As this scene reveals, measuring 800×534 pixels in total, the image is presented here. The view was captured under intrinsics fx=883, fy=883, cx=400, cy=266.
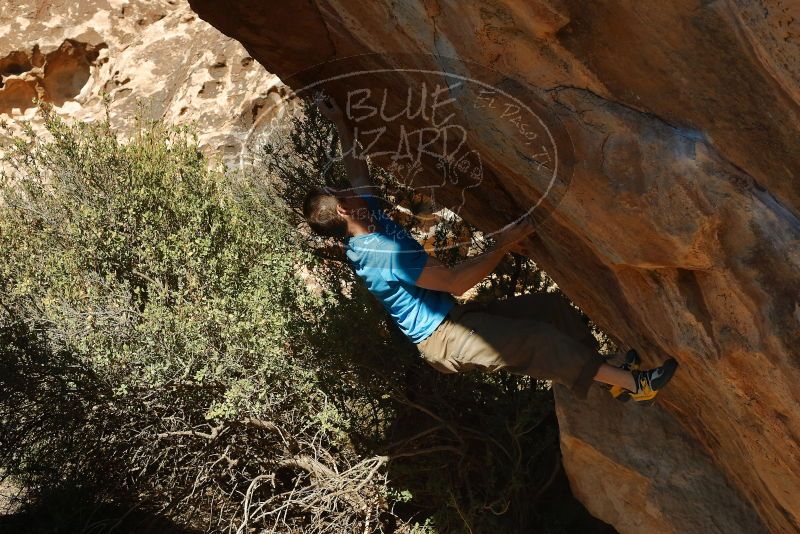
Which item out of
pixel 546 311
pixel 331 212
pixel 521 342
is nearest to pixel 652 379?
pixel 521 342

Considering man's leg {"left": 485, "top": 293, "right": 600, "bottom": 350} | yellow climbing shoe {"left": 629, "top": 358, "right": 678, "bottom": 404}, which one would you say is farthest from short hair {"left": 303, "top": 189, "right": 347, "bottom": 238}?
Answer: yellow climbing shoe {"left": 629, "top": 358, "right": 678, "bottom": 404}

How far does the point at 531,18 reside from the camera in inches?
116

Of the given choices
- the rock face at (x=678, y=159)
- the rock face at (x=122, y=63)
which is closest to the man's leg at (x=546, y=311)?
the rock face at (x=678, y=159)

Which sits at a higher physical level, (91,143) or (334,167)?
(334,167)

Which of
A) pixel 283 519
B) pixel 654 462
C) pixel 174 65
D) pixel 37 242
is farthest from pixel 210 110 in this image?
pixel 654 462

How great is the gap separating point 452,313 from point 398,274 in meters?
0.35

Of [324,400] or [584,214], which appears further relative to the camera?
[324,400]

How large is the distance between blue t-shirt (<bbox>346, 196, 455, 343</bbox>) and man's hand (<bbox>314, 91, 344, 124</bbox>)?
0.50 meters

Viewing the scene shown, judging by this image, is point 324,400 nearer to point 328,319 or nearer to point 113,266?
point 328,319

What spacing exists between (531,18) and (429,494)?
388cm

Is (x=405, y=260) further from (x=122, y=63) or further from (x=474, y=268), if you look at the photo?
(x=122, y=63)

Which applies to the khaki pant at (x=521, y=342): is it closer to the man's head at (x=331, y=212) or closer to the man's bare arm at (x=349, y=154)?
the man's head at (x=331, y=212)

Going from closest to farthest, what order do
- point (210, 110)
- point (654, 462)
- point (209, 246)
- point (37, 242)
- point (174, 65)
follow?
point (654, 462) < point (209, 246) < point (37, 242) < point (210, 110) < point (174, 65)

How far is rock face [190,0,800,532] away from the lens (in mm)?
2814
